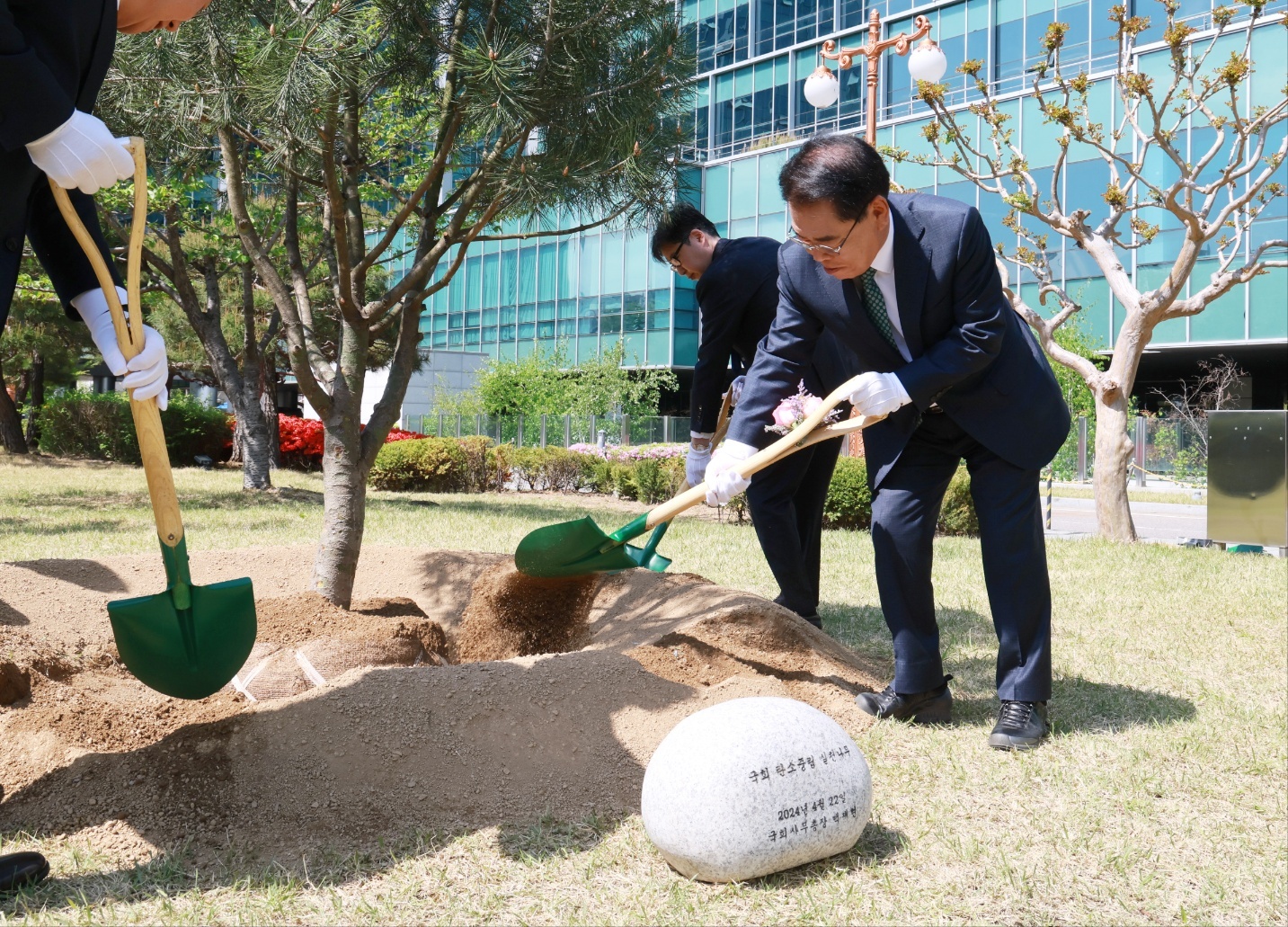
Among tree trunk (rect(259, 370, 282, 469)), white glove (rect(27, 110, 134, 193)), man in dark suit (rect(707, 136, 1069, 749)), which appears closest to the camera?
white glove (rect(27, 110, 134, 193))

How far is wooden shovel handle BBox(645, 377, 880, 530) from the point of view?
3078mm

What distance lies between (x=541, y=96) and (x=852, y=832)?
9.19ft

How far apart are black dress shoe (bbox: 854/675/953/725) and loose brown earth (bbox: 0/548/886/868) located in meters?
0.07

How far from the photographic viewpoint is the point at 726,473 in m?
3.17

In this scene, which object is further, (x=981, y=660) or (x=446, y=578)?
(x=446, y=578)

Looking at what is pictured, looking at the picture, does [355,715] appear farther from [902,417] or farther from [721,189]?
[721,189]

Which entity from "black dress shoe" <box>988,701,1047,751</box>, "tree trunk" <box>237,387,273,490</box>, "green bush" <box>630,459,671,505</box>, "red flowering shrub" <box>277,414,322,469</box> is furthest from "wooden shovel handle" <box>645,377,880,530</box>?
"red flowering shrub" <box>277,414,322,469</box>

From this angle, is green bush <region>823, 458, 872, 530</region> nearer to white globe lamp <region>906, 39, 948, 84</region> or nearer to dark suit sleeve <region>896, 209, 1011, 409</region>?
white globe lamp <region>906, 39, 948, 84</region>

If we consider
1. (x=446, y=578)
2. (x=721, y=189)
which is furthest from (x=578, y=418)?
(x=446, y=578)

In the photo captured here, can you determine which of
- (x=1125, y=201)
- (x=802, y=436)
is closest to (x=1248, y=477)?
(x=1125, y=201)

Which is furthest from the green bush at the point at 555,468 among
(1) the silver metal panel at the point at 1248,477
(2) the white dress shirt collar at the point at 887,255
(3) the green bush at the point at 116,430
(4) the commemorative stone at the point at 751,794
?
(4) the commemorative stone at the point at 751,794

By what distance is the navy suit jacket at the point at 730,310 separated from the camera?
430cm

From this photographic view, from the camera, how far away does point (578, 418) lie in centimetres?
2322

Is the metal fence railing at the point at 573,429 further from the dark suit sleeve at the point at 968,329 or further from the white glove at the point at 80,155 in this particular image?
the white glove at the point at 80,155
